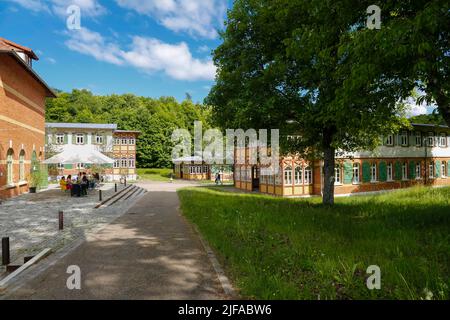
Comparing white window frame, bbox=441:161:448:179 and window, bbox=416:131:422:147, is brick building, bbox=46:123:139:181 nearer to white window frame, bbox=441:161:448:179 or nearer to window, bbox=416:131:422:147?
window, bbox=416:131:422:147

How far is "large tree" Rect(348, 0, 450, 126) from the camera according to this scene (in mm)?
5383

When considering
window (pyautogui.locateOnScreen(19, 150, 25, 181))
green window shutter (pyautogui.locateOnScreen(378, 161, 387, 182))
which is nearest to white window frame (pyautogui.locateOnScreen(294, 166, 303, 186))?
green window shutter (pyautogui.locateOnScreen(378, 161, 387, 182))

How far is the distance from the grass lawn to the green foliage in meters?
46.3

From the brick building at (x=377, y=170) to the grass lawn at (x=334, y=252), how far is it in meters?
14.7

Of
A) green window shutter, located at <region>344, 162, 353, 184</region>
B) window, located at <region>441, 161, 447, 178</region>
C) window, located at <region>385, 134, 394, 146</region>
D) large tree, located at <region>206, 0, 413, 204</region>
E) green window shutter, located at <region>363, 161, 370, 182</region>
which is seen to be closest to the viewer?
large tree, located at <region>206, 0, 413, 204</region>

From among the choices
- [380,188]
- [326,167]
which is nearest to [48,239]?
[326,167]

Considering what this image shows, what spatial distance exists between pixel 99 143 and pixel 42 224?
127ft

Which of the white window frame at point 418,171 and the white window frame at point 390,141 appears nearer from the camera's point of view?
the white window frame at point 390,141

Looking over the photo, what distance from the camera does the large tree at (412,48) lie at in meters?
5.38

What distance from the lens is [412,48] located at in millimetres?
5410

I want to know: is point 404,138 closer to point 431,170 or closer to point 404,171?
point 404,171

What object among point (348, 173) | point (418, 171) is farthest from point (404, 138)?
point (348, 173)

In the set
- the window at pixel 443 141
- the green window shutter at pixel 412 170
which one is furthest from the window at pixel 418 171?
the window at pixel 443 141

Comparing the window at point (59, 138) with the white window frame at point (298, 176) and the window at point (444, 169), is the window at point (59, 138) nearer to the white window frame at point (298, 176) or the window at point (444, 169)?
the white window frame at point (298, 176)
